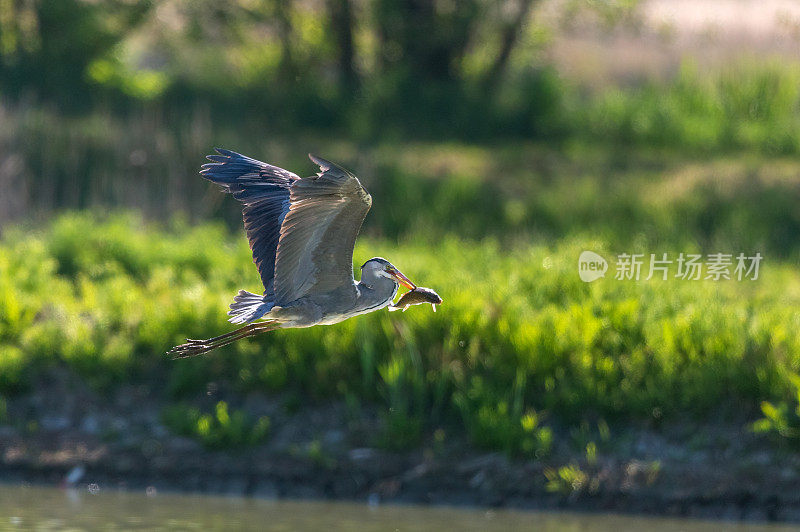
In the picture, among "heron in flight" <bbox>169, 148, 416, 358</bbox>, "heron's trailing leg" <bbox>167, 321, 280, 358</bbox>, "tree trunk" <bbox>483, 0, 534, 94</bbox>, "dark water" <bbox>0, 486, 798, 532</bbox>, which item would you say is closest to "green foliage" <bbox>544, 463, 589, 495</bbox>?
"dark water" <bbox>0, 486, 798, 532</bbox>

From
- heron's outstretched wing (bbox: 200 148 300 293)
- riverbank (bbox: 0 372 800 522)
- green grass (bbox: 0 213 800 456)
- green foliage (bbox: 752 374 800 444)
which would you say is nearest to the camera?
heron's outstretched wing (bbox: 200 148 300 293)

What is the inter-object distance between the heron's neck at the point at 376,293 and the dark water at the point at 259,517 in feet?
15.3

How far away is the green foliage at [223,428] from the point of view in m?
10.8

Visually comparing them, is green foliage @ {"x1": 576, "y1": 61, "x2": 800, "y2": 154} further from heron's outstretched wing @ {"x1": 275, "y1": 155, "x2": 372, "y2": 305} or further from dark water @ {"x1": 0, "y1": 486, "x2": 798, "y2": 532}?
heron's outstretched wing @ {"x1": 275, "y1": 155, "x2": 372, "y2": 305}

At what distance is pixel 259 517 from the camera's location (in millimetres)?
9734

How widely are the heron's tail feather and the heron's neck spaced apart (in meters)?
0.39

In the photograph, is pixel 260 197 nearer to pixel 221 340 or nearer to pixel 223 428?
pixel 221 340

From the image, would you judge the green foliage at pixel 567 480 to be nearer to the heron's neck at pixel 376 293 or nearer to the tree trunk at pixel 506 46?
the heron's neck at pixel 376 293

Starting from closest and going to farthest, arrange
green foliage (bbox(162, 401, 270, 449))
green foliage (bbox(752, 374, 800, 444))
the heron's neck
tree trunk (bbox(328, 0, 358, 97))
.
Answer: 1. the heron's neck
2. green foliage (bbox(752, 374, 800, 444))
3. green foliage (bbox(162, 401, 270, 449))
4. tree trunk (bbox(328, 0, 358, 97))

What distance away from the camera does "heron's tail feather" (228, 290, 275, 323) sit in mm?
5059

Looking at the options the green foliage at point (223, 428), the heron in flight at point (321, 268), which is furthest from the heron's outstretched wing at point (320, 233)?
the green foliage at point (223, 428)

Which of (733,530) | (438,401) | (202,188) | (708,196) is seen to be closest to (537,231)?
(708,196)

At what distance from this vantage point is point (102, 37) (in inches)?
802

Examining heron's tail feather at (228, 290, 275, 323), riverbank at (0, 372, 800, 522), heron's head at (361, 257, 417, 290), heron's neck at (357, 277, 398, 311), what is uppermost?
heron's head at (361, 257, 417, 290)
